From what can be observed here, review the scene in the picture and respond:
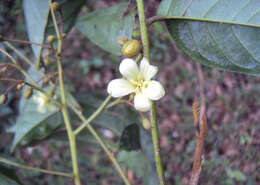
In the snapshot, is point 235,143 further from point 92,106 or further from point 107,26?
point 107,26

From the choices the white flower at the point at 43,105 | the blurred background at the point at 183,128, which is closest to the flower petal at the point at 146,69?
the white flower at the point at 43,105

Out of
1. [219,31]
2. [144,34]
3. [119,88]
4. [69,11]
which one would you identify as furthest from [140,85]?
[69,11]

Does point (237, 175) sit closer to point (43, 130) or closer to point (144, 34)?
point (43, 130)

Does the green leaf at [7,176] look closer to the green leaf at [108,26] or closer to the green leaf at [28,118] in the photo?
the green leaf at [28,118]

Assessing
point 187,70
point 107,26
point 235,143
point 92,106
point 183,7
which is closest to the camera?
point 183,7

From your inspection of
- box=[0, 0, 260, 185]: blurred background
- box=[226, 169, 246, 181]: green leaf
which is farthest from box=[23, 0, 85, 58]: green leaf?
box=[226, 169, 246, 181]: green leaf

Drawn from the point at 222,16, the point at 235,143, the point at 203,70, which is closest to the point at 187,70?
the point at 203,70
